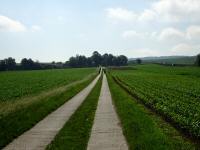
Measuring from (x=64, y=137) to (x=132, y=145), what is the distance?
3.45 m

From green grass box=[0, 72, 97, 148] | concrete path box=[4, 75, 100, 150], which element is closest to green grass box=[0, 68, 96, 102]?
green grass box=[0, 72, 97, 148]

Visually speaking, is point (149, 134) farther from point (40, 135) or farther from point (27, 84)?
point (27, 84)

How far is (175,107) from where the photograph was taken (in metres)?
24.4

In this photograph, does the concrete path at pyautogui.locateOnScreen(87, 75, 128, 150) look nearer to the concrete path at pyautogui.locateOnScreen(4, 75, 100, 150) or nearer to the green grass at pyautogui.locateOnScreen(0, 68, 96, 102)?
the concrete path at pyautogui.locateOnScreen(4, 75, 100, 150)

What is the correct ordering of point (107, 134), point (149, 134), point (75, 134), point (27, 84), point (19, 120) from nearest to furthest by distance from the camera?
point (149, 134) < point (107, 134) < point (75, 134) < point (19, 120) < point (27, 84)

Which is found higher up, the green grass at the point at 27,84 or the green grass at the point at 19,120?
the green grass at the point at 19,120

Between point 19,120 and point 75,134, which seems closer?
point 75,134

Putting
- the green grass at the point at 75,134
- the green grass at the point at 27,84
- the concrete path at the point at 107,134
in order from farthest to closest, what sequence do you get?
the green grass at the point at 27,84 → the green grass at the point at 75,134 → the concrete path at the point at 107,134

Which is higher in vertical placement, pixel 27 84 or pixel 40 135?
pixel 40 135

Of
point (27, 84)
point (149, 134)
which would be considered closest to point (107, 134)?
point (149, 134)

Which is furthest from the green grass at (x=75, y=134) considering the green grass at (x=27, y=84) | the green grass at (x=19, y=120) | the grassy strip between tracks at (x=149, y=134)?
the green grass at (x=27, y=84)

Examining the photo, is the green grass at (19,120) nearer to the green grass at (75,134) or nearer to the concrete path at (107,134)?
the green grass at (75,134)

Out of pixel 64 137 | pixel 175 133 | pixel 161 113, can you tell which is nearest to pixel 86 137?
pixel 64 137

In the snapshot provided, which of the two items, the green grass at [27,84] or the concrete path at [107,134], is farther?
the green grass at [27,84]
